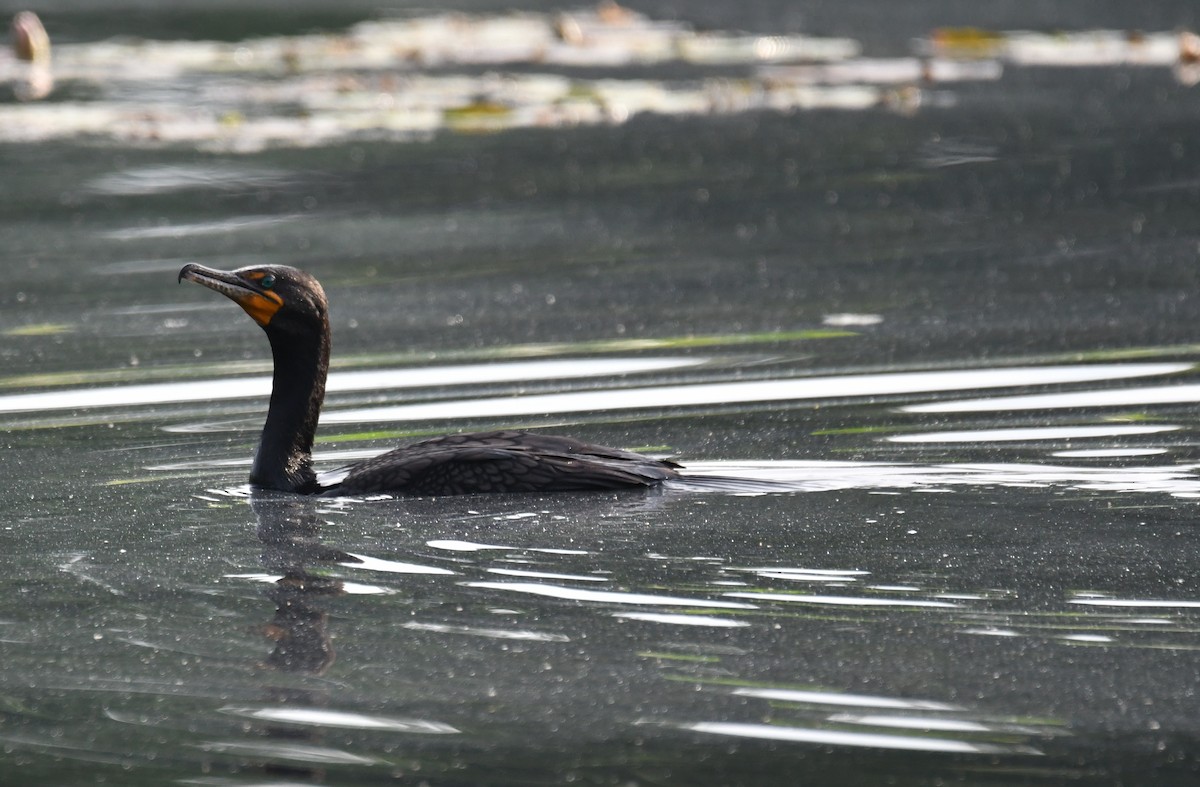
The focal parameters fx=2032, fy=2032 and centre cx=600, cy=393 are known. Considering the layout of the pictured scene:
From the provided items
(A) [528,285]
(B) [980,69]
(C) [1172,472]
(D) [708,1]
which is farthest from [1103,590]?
(D) [708,1]

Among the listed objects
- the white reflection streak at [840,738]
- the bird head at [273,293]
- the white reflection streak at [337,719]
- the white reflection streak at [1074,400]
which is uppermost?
the bird head at [273,293]

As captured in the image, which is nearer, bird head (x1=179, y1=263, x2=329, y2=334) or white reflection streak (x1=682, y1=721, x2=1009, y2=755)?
white reflection streak (x1=682, y1=721, x2=1009, y2=755)

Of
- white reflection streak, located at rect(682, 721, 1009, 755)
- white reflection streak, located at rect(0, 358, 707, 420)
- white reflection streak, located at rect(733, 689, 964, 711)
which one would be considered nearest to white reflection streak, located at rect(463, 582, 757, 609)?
white reflection streak, located at rect(733, 689, 964, 711)

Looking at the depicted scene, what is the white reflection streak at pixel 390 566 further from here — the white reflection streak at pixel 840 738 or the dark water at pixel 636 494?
the white reflection streak at pixel 840 738

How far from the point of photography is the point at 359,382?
7867 mm

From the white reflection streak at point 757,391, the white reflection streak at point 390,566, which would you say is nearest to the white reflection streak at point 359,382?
the white reflection streak at point 757,391

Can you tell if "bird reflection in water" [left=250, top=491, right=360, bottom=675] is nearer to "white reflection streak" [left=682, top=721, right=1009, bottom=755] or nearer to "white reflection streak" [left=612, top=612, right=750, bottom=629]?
"white reflection streak" [left=612, top=612, right=750, bottom=629]

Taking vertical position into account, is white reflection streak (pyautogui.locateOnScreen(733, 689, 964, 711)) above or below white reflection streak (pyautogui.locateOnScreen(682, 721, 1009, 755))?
above

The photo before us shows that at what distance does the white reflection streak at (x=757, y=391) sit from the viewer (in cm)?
729

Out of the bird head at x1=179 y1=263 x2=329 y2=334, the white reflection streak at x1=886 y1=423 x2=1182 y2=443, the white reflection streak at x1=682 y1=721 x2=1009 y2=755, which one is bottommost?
the white reflection streak at x1=682 y1=721 x2=1009 y2=755

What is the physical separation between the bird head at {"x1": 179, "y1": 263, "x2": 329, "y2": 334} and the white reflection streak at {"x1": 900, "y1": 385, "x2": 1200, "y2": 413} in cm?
208

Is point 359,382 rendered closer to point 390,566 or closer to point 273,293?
point 273,293

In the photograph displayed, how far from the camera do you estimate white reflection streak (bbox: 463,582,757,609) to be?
4852 millimetres

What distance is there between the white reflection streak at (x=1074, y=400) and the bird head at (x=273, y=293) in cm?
208
